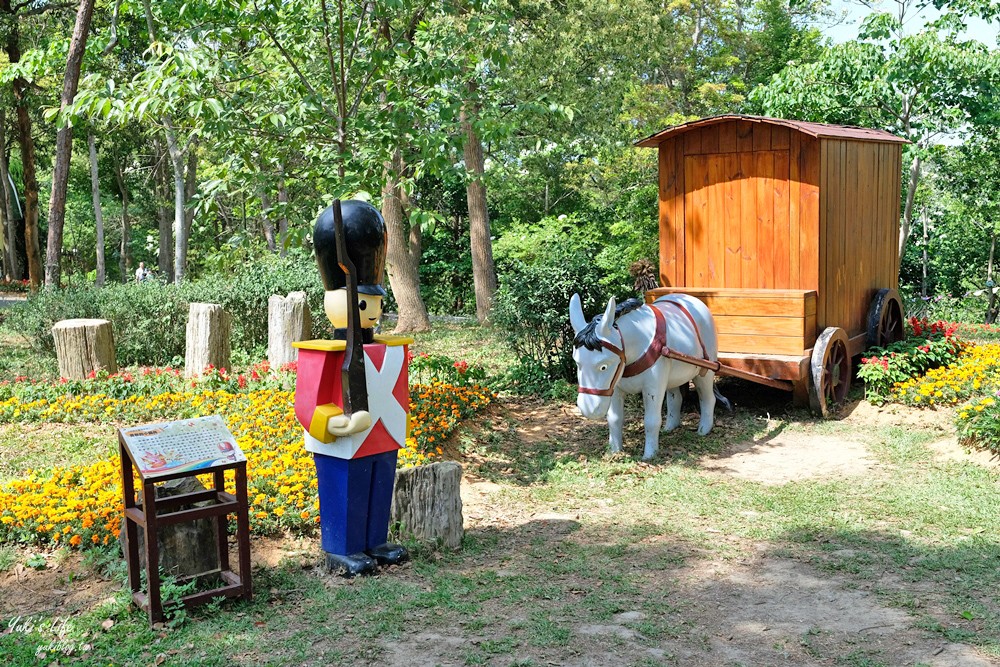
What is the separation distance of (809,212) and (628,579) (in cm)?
501

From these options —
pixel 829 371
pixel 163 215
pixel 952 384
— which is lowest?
pixel 952 384

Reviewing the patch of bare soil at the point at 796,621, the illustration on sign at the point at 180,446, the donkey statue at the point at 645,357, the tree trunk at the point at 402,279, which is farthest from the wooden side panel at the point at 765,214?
the tree trunk at the point at 402,279

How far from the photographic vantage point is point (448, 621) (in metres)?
4.56

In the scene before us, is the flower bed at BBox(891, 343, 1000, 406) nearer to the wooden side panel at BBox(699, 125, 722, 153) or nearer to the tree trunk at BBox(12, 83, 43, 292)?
the wooden side panel at BBox(699, 125, 722, 153)

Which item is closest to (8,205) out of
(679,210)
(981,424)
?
(679,210)

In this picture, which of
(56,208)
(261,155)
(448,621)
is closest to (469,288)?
(56,208)

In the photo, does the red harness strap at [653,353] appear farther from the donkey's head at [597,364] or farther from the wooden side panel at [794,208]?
the wooden side panel at [794,208]

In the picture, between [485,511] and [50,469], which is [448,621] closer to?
[485,511]

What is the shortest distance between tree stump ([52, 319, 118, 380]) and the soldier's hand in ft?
20.2

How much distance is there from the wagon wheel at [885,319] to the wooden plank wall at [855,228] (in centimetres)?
9

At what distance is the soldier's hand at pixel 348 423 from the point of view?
16.2 feet

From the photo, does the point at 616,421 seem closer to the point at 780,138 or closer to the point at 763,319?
the point at 763,319

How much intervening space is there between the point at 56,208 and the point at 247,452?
29.6ft

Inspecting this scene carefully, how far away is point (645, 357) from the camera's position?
7637 millimetres
